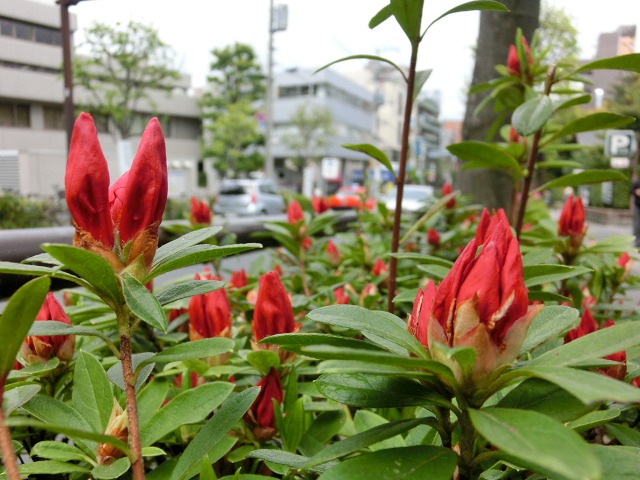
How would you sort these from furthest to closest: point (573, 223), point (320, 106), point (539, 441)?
1. point (320, 106)
2. point (573, 223)
3. point (539, 441)

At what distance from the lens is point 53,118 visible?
3039 centimetres

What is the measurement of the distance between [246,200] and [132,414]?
68.0 feet

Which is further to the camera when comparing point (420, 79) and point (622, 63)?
point (420, 79)

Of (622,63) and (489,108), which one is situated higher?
(489,108)

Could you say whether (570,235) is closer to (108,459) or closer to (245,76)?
(108,459)

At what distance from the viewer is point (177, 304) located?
1.11 meters

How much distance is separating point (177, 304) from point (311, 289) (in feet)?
3.04

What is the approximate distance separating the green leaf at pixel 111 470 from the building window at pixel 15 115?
3264cm

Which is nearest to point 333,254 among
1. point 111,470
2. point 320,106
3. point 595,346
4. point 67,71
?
point 111,470

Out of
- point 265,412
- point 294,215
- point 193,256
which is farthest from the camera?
point 294,215

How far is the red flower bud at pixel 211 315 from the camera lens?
1.03m

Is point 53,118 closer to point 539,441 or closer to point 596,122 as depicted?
point 596,122

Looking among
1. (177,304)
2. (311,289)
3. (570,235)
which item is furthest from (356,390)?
(311,289)

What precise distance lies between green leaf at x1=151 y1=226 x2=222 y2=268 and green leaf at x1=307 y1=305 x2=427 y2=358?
6.6 inches
